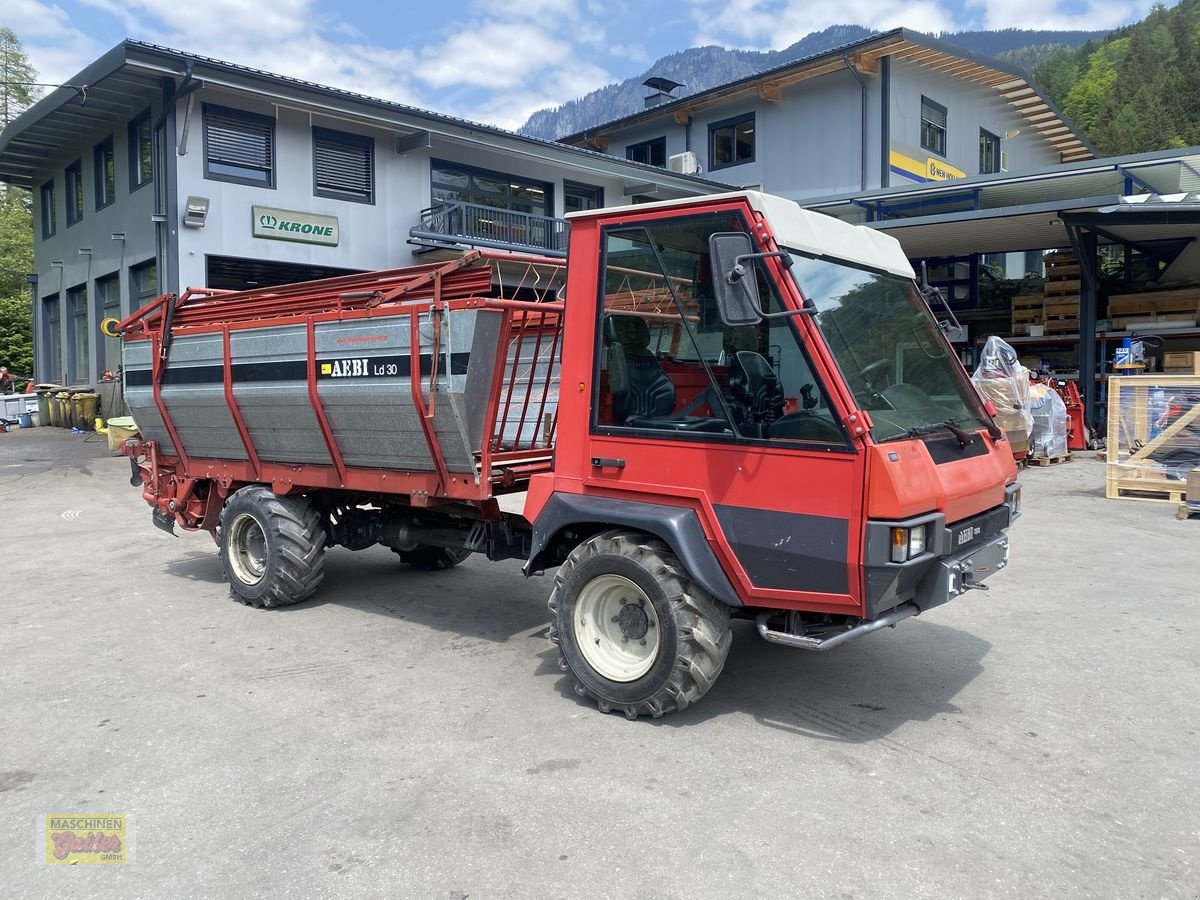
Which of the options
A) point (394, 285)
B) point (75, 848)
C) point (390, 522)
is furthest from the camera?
point (390, 522)

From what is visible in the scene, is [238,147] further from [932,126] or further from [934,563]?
[932,126]

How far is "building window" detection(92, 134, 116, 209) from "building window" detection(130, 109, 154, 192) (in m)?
1.35

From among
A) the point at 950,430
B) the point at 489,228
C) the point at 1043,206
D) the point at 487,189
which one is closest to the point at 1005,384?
the point at 1043,206

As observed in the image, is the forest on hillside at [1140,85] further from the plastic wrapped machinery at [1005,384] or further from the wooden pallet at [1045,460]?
the plastic wrapped machinery at [1005,384]

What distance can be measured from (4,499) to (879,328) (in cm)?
1284

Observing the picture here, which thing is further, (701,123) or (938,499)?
(701,123)

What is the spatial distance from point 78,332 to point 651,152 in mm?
17594

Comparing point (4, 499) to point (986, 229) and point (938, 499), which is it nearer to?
point (938, 499)

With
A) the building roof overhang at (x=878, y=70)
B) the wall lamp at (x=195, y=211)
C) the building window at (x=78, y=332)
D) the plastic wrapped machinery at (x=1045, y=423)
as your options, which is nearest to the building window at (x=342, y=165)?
the wall lamp at (x=195, y=211)

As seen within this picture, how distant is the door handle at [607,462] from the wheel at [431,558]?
3.60 meters

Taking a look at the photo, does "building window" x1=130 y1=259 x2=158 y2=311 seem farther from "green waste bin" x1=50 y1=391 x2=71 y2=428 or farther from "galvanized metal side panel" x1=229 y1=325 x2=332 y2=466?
"galvanized metal side panel" x1=229 y1=325 x2=332 y2=466

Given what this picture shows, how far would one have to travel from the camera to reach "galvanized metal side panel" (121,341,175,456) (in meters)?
7.47

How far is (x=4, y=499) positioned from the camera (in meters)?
12.7

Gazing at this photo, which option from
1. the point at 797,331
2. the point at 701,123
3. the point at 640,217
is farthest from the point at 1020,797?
the point at 701,123
